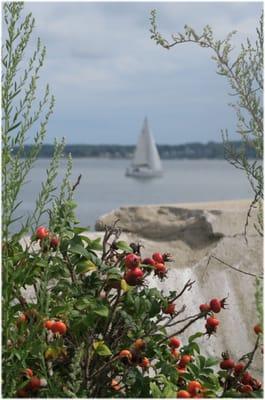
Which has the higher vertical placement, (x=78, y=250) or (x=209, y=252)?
(x=78, y=250)

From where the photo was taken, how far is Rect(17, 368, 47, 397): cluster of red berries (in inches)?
71.4

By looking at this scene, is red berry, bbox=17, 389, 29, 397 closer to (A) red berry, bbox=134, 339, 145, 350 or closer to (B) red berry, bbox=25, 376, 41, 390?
(B) red berry, bbox=25, 376, 41, 390

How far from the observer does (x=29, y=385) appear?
1.83 meters

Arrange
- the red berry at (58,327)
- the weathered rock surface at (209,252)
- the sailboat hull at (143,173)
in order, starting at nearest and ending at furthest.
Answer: the red berry at (58,327)
the weathered rock surface at (209,252)
the sailboat hull at (143,173)

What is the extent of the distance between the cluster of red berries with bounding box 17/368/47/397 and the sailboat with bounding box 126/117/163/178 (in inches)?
1021

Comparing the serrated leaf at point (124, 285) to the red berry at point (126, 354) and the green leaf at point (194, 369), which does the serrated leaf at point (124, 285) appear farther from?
the green leaf at point (194, 369)

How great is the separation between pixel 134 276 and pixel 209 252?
158 centimetres

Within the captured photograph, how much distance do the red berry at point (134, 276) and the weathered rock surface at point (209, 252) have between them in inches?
42.6

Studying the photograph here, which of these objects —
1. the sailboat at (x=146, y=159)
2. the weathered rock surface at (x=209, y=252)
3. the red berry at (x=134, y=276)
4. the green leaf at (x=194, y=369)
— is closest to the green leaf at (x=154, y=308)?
the red berry at (x=134, y=276)

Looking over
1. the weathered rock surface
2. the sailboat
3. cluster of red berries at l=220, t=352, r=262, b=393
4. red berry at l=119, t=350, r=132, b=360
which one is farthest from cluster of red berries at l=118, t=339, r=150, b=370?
the sailboat

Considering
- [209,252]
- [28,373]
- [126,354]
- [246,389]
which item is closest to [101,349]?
[126,354]

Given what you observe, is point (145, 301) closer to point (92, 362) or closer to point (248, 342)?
point (92, 362)

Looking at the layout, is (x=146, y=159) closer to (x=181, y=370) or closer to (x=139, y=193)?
(x=139, y=193)

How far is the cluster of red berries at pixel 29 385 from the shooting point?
1.81m
